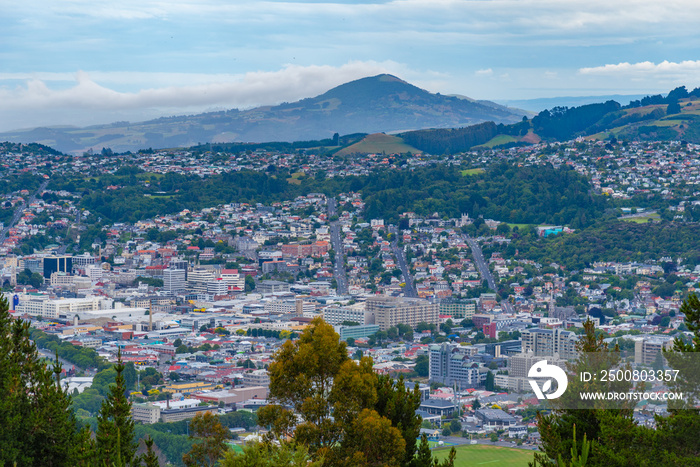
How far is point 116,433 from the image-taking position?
7.04 metres

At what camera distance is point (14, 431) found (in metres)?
7.03

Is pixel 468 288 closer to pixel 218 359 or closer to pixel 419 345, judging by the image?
pixel 419 345

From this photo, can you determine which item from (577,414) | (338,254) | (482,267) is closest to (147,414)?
(577,414)

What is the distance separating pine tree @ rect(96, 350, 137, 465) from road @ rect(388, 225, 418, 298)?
39.6 meters

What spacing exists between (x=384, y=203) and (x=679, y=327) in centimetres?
2716

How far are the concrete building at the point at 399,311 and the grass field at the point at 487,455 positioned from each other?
15.8 metres

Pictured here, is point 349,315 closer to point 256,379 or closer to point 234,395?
point 256,379

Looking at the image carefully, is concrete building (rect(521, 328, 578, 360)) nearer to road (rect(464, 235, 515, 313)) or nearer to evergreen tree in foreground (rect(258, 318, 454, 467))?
road (rect(464, 235, 515, 313))

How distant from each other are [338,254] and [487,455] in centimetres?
3267

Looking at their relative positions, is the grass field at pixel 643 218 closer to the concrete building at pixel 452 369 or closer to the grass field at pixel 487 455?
the concrete building at pixel 452 369

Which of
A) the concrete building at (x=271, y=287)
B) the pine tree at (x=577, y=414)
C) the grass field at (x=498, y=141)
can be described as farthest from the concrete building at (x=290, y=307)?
the grass field at (x=498, y=141)

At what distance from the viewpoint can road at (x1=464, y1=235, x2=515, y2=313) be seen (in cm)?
4419

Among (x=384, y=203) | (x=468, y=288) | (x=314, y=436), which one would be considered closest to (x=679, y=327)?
(x=468, y=288)

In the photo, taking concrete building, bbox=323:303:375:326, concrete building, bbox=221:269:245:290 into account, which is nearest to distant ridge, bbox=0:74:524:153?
concrete building, bbox=221:269:245:290
